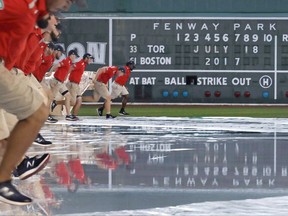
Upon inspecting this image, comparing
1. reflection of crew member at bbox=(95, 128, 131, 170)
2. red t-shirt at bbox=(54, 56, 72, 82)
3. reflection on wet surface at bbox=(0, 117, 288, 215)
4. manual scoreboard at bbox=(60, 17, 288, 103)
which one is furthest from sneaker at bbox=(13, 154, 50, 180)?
manual scoreboard at bbox=(60, 17, 288, 103)

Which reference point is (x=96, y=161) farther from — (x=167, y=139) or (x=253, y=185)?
(x=167, y=139)

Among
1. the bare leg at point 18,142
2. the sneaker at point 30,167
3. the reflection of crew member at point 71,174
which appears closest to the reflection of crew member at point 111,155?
the reflection of crew member at point 71,174

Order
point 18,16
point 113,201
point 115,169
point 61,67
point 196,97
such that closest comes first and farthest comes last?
1. point 18,16
2. point 113,201
3. point 115,169
4. point 61,67
5. point 196,97

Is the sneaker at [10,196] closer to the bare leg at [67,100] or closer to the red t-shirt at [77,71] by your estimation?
the bare leg at [67,100]

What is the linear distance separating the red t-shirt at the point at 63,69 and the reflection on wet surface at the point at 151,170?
5910 mm

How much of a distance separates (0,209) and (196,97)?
2488 cm

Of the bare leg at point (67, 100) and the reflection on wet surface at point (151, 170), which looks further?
the bare leg at point (67, 100)

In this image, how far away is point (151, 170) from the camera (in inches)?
392

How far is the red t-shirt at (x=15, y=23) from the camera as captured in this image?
21.1 ft

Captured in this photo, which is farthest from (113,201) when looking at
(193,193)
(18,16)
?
(18,16)

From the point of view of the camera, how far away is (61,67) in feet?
77.0

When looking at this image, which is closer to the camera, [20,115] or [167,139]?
[20,115]

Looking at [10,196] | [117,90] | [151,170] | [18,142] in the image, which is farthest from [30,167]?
[117,90]

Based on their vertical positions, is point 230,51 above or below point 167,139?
above
